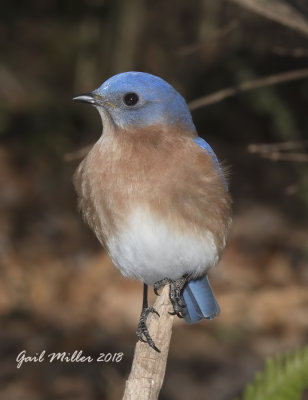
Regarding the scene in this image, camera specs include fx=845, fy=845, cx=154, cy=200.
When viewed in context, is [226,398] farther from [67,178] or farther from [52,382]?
[67,178]

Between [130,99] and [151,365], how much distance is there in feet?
4.53

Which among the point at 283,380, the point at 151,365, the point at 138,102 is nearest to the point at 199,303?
the point at 283,380

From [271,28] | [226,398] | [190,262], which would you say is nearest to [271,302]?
[226,398]

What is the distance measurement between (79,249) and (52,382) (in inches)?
93.1

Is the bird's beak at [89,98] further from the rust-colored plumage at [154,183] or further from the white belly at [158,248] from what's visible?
the white belly at [158,248]

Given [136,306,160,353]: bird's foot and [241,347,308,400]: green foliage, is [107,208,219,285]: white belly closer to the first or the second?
[136,306,160,353]: bird's foot

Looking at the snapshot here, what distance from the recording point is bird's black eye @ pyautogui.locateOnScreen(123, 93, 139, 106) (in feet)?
13.9

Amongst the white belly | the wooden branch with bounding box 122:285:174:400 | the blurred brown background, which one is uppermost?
the white belly

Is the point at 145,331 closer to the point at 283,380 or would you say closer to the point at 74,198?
the point at 283,380

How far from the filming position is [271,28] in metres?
9.15

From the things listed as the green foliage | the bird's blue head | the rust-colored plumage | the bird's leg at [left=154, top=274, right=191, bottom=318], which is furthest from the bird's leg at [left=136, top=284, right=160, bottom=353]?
the bird's blue head

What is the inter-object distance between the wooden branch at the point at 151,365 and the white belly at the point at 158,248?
0.41 metres

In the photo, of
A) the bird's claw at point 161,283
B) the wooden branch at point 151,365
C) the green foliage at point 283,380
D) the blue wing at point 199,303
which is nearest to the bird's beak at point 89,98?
the blue wing at point 199,303

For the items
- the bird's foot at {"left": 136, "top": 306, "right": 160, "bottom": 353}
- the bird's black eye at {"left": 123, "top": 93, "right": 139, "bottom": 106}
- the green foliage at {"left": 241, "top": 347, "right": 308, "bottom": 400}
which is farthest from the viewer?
the green foliage at {"left": 241, "top": 347, "right": 308, "bottom": 400}
